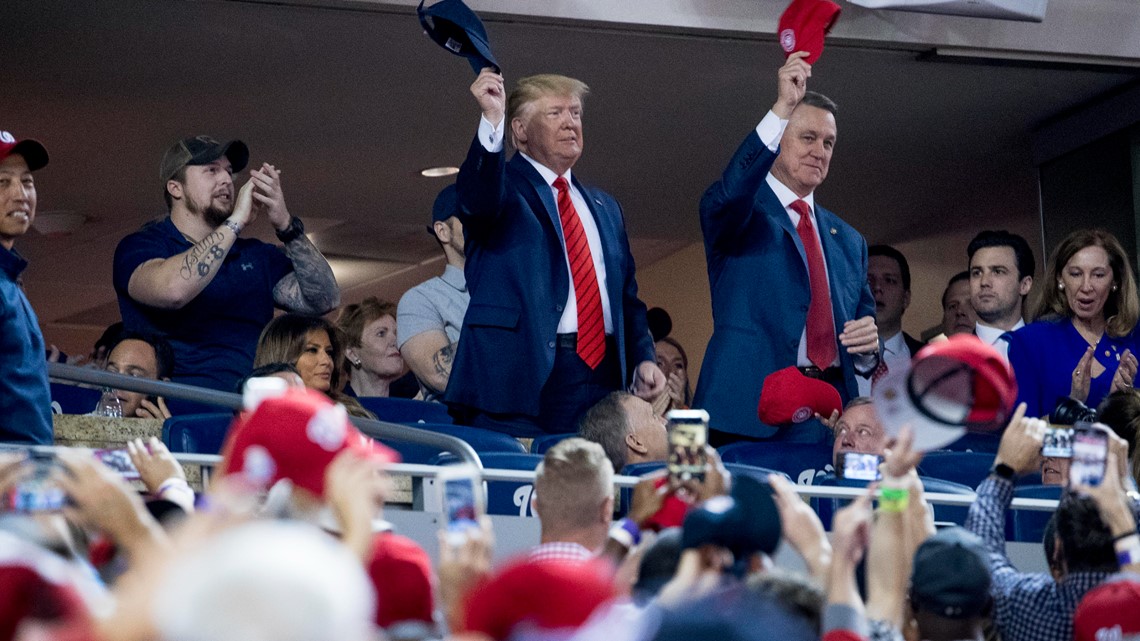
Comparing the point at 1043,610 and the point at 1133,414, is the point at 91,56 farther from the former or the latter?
the point at 1043,610

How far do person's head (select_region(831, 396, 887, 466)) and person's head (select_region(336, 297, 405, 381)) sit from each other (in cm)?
202

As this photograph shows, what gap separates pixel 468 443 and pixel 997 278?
2.52m

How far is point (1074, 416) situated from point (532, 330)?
168 cm

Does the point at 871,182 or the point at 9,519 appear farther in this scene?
the point at 871,182

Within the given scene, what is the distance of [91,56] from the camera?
7.33 metres

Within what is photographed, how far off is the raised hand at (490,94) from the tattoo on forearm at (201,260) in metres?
0.95

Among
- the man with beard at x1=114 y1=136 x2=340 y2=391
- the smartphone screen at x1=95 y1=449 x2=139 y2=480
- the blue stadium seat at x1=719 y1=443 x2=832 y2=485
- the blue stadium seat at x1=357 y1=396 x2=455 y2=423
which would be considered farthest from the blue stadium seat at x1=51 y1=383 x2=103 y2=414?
the smartphone screen at x1=95 y1=449 x2=139 y2=480

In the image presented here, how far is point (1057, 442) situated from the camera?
13.1 ft

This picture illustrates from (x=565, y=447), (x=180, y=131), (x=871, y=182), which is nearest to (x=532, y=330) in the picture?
(x=565, y=447)

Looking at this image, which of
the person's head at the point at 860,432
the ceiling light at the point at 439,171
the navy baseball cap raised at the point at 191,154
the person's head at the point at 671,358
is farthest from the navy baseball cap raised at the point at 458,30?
the ceiling light at the point at 439,171

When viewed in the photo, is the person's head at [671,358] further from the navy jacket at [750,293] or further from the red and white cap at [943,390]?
the red and white cap at [943,390]

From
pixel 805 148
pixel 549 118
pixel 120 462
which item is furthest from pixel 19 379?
pixel 805 148

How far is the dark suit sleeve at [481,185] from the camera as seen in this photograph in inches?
200

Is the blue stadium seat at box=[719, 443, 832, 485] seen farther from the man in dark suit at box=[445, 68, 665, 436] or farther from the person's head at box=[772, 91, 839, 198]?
the person's head at box=[772, 91, 839, 198]
